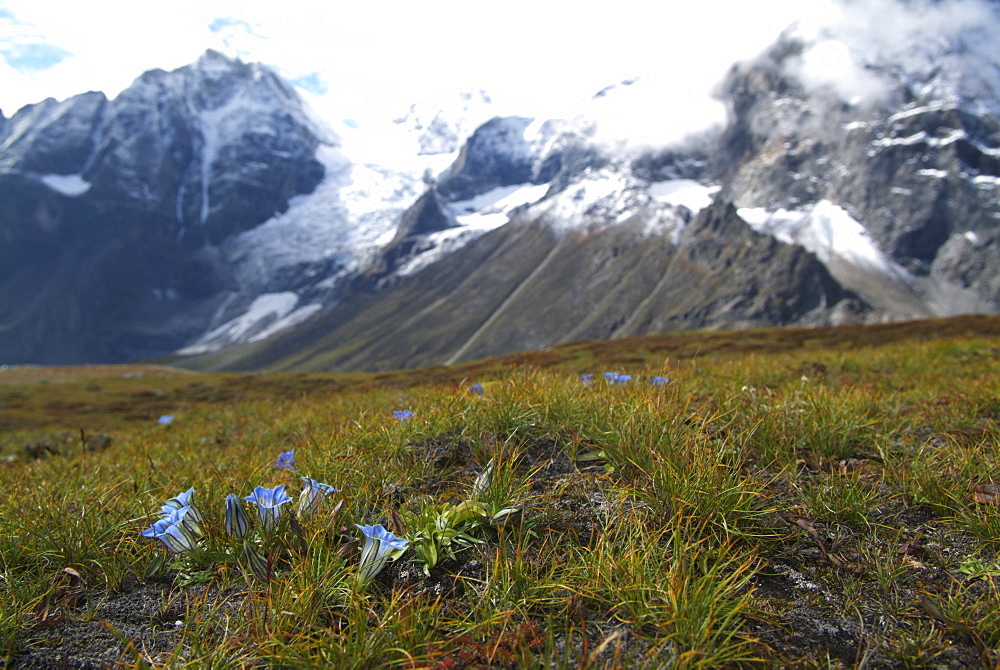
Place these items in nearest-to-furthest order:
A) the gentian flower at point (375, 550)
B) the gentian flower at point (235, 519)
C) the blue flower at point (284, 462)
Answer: the gentian flower at point (375, 550), the gentian flower at point (235, 519), the blue flower at point (284, 462)

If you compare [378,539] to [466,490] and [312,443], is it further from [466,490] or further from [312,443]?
[312,443]

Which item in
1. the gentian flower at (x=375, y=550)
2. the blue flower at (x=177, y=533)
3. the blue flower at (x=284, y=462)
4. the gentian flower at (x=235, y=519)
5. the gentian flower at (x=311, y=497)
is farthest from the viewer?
the blue flower at (x=284, y=462)

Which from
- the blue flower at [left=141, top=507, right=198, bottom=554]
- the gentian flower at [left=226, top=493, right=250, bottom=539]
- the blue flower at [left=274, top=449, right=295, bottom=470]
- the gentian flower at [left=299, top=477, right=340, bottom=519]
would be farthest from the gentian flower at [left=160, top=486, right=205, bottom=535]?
the blue flower at [left=274, top=449, right=295, bottom=470]

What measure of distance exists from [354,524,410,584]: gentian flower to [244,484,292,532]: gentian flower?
25.7 inches

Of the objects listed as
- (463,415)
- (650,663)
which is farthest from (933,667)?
(463,415)

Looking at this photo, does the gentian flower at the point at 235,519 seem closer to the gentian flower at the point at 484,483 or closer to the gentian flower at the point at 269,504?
the gentian flower at the point at 269,504

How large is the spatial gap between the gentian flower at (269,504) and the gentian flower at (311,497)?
0.17 metres

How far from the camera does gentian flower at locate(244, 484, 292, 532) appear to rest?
11.3ft

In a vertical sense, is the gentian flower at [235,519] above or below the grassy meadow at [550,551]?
above

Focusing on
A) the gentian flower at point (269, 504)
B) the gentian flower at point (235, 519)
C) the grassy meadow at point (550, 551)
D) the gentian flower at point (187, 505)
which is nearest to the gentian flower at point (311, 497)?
the grassy meadow at point (550, 551)

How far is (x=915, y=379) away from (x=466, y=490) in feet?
29.0

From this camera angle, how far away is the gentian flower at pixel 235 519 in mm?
3471

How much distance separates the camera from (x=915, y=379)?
935 centimetres

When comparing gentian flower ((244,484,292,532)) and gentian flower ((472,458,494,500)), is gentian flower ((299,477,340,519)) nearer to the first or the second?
gentian flower ((244,484,292,532))
